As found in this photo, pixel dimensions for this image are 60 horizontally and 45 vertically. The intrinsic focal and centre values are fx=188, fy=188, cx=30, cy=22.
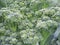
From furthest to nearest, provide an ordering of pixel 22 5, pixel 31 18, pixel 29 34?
pixel 22 5 → pixel 31 18 → pixel 29 34

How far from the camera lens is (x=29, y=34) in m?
2.03

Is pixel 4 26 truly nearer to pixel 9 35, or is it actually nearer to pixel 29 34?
pixel 9 35

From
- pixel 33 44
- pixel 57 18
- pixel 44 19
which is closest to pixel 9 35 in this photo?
pixel 33 44

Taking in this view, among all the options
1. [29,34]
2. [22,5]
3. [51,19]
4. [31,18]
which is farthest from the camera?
[22,5]

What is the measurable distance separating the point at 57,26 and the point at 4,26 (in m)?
0.61

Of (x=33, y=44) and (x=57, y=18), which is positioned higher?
(x=57, y=18)

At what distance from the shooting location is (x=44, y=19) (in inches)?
84.4

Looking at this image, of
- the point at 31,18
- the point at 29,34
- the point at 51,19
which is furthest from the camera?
the point at 31,18

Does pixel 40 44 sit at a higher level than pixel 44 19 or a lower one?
lower

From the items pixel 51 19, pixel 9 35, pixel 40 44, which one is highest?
pixel 51 19

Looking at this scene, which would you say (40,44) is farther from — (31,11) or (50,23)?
(31,11)

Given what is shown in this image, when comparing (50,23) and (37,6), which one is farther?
(37,6)

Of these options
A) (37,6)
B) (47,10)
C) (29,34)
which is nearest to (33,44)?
(29,34)

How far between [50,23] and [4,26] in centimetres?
53
